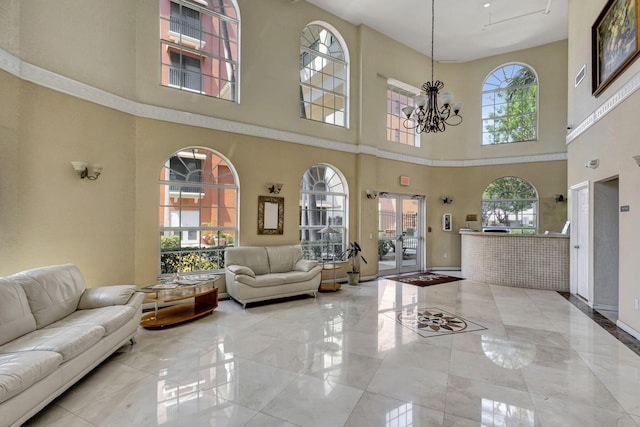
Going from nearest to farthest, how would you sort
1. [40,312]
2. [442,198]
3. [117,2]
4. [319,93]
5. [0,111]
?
[40,312] < [0,111] < [117,2] < [319,93] < [442,198]

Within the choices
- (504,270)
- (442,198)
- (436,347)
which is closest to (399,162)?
(442,198)

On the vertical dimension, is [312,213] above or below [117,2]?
below

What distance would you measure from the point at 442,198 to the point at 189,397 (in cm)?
823

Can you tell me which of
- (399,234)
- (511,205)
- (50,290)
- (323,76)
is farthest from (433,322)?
(511,205)

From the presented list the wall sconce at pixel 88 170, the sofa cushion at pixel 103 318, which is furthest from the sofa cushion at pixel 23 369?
the wall sconce at pixel 88 170

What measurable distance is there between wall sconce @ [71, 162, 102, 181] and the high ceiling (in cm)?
546

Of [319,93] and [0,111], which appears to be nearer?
[0,111]

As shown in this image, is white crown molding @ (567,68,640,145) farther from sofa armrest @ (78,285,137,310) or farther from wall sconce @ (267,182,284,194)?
sofa armrest @ (78,285,137,310)

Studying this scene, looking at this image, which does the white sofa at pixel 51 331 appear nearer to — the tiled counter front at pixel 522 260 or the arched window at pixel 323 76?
the arched window at pixel 323 76

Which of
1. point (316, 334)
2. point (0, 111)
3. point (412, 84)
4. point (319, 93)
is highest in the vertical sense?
point (412, 84)

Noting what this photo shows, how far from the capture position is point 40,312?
9.73 ft

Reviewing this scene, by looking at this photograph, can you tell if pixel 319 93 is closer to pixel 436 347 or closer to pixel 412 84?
pixel 412 84

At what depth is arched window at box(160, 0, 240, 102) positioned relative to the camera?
17.5 feet

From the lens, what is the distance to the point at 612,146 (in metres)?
4.40
